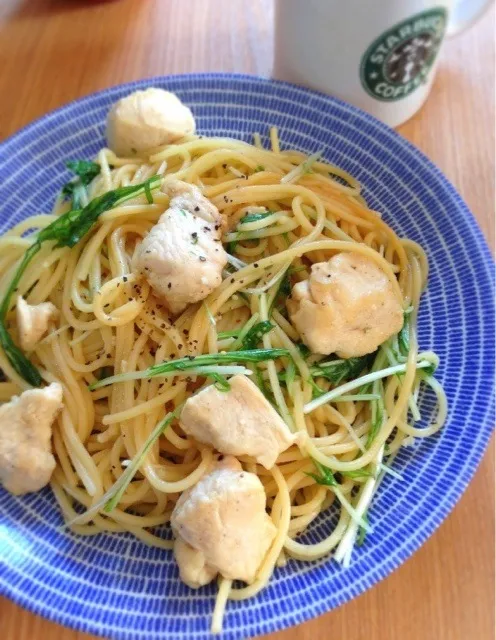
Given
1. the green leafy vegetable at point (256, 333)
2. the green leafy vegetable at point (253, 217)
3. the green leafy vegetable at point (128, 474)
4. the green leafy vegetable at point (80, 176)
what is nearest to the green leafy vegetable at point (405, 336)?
the green leafy vegetable at point (256, 333)

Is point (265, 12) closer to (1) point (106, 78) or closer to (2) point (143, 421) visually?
(1) point (106, 78)

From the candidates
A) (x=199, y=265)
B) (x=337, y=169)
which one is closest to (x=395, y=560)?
(x=199, y=265)

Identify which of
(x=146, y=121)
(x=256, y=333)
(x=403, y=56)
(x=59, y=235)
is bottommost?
(x=256, y=333)

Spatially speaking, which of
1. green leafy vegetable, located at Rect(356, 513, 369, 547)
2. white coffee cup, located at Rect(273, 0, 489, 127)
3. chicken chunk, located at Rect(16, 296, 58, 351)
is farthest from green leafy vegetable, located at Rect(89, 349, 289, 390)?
white coffee cup, located at Rect(273, 0, 489, 127)

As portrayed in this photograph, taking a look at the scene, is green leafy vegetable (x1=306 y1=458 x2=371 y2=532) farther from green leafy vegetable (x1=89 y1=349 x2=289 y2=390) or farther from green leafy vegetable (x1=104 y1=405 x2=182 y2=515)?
green leafy vegetable (x1=104 y1=405 x2=182 y2=515)

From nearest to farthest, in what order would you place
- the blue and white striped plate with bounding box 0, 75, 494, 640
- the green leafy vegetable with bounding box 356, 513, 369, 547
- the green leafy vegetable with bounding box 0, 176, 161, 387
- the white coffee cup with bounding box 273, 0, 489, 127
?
the blue and white striped plate with bounding box 0, 75, 494, 640 < the green leafy vegetable with bounding box 356, 513, 369, 547 < the green leafy vegetable with bounding box 0, 176, 161, 387 < the white coffee cup with bounding box 273, 0, 489, 127

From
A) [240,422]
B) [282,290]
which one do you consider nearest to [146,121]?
[282,290]

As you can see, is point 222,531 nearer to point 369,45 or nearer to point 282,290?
point 282,290
